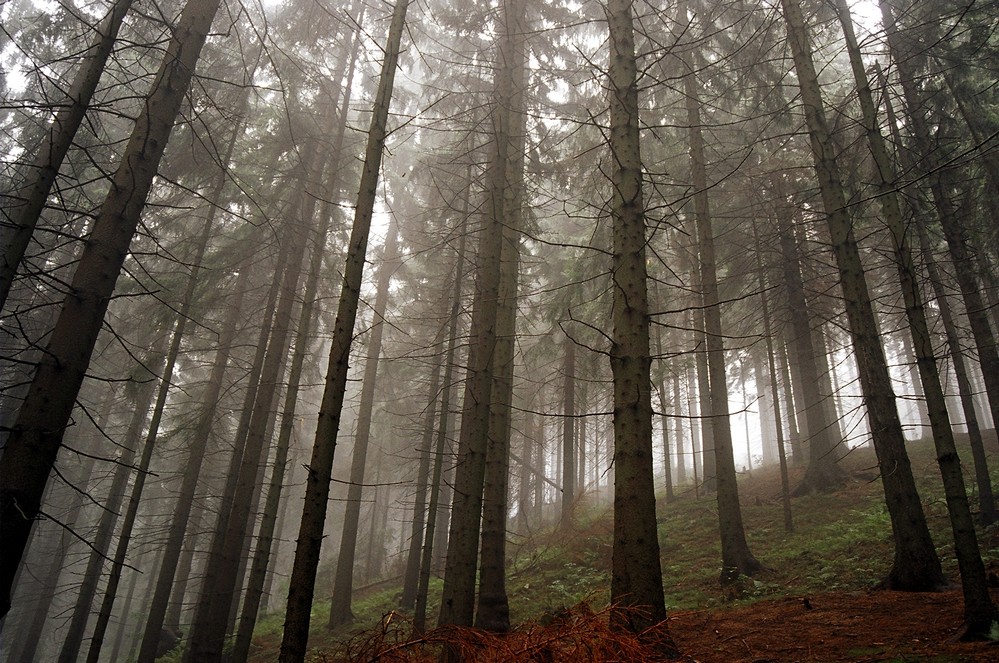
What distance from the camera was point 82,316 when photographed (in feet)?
15.4

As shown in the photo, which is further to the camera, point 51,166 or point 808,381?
point 808,381

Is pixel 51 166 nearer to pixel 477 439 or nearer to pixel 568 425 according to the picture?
pixel 477 439

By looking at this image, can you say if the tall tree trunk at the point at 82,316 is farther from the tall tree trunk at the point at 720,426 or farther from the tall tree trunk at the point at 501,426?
the tall tree trunk at the point at 720,426

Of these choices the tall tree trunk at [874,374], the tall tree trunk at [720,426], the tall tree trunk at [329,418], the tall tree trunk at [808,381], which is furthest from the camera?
the tall tree trunk at [808,381]

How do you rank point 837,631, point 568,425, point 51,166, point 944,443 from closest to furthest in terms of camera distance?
1. point 51,166
2. point 837,631
3. point 944,443
4. point 568,425

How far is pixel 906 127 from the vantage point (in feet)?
36.1

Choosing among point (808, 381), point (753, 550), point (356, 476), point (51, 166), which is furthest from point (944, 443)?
point (356, 476)

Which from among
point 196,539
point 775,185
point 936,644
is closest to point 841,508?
point 775,185

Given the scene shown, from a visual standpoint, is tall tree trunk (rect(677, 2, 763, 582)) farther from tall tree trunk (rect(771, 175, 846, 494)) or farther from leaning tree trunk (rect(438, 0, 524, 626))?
tall tree trunk (rect(771, 175, 846, 494))

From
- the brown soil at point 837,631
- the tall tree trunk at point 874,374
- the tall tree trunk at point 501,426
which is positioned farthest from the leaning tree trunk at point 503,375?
the tall tree trunk at point 874,374

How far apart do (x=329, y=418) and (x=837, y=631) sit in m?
5.60

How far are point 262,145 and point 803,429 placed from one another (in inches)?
894

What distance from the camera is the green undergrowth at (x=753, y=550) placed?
8656 millimetres

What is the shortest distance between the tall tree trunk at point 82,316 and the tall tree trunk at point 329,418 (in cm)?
206
